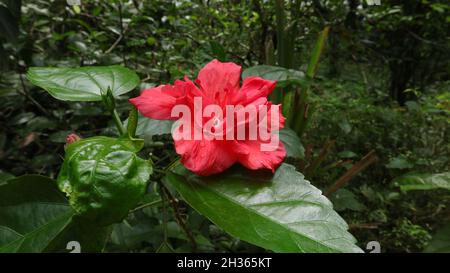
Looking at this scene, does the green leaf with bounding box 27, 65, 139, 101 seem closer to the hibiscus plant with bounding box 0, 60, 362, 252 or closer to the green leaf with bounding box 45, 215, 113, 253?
the hibiscus plant with bounding box 0, 60, 362, 252

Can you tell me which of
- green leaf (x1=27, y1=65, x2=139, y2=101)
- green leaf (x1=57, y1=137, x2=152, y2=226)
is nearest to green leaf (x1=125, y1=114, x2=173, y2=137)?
green leaf (x1=27, y1=65, x2=139, y2=101)

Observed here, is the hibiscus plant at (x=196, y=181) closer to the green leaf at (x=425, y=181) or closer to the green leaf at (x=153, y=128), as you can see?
the green leaf at (x=153, y=128)

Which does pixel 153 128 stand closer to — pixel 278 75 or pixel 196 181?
pixel 196 181

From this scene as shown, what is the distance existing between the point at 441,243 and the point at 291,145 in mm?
415

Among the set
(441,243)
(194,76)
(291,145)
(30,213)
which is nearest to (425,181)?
(441,243)

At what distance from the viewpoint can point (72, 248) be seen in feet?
1.43

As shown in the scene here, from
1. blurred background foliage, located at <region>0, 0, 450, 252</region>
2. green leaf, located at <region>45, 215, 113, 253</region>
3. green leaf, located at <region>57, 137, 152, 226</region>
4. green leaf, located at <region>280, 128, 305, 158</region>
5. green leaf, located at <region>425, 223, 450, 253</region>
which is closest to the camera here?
green leaf, located at <region>57, 137, 152, 226</region>

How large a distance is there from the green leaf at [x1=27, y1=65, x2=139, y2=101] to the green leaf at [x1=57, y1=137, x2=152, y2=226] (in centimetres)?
15

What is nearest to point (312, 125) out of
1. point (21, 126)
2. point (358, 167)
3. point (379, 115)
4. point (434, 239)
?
point (379, 115)

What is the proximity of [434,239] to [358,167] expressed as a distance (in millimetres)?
209

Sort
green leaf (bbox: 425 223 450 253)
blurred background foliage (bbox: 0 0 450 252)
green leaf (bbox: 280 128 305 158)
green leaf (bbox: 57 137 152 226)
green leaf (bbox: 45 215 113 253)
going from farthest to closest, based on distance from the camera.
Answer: blurred background foliage (bbox: 0 0 450 252), green leaf (bbox: 425 223 450 253), green leaf (bbox: 280 128 305 158), green leaf (bbox: 45 215 113 253), green leaf (bbox: 57 137 152 226)

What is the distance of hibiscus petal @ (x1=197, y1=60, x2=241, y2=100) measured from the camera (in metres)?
0.46

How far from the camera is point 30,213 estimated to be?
0.43 metres
